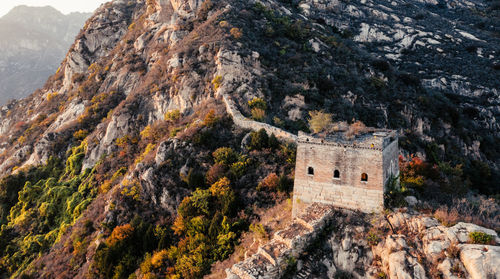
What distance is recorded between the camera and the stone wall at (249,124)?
24.4m

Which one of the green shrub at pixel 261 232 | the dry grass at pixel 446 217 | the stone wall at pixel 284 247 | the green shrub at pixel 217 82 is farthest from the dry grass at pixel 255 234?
the green shrub at pixel 217 82

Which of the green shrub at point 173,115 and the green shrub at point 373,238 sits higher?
the green shrub at point 173,115

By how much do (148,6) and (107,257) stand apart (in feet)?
205

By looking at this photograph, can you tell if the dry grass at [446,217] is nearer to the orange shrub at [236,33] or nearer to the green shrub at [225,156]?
the green shrub at [225,156]

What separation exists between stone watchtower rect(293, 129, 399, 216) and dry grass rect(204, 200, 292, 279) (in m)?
1.24

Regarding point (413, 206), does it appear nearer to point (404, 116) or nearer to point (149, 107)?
point (404, 116)

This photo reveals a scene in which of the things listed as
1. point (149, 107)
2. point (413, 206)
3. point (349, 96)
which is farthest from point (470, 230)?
point (149, 107)

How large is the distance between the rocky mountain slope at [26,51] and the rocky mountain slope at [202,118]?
321 ft

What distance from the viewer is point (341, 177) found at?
14523 millimetres

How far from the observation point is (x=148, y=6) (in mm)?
64812

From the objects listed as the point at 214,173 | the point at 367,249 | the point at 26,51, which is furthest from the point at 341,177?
the point at 26,51

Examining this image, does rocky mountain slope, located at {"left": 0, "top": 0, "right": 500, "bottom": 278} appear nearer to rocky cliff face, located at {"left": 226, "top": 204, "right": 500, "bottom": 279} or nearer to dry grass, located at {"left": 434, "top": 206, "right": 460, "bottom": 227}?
dry grass, located at {"left": 434, "top": 206, "right": 460, "bottom": 227}

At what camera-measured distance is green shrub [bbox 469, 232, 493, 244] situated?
34.3ft

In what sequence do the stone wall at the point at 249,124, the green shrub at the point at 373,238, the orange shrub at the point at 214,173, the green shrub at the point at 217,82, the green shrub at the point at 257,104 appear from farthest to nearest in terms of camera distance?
the green shrub at the point at 217,82 → the green shrub at the point at 257,104 → the stone wall at the point at 249,124 → the orange shrub at the point at 214,173 → the green shrub at the point at 373,238
